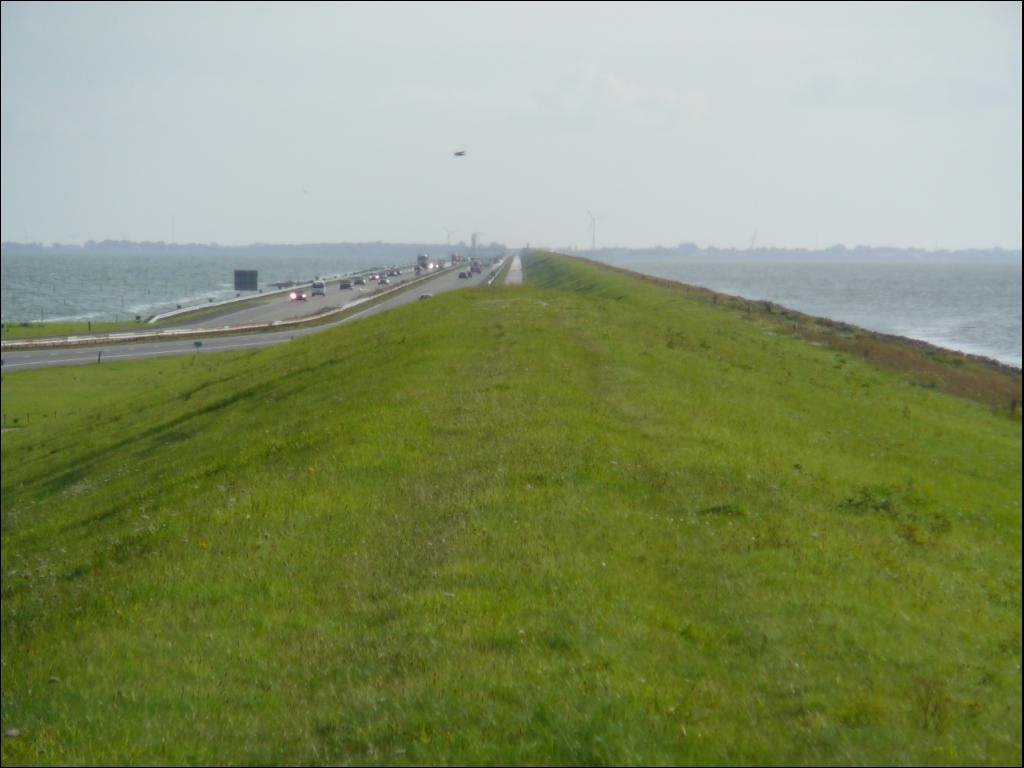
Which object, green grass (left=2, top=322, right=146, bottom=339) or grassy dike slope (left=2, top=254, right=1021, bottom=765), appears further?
green grass (left=2, top=322, right=146, bottom=339)

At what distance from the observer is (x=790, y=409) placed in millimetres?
26641

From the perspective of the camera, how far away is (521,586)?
11.1m

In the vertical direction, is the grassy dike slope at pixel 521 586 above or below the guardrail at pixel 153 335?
above

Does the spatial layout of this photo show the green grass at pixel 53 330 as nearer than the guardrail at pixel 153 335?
No

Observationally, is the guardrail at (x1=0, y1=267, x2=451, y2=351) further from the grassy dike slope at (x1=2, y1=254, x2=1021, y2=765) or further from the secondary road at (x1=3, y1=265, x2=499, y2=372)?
the grassy dike slope at (x1=2, y1=254, x2=1021, y2=765)

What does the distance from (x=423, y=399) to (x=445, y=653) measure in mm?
12565

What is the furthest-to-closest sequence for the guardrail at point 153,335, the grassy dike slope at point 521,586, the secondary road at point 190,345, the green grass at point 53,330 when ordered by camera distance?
1. the green grass at point 53,330
2. the guardrail at point 153,335
3. the secondary road at point 190,345
4. the grassy dike slope at point 521,586

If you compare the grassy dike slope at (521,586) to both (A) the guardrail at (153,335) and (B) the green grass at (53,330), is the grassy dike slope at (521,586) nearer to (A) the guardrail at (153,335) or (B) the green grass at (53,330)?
(A) the guardrail at (153,335)

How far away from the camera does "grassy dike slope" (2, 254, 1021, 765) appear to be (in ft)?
28.1

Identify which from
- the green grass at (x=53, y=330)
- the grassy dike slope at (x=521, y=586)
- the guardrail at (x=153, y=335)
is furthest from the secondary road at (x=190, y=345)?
the grassy dike slope at (x=521, y=586)

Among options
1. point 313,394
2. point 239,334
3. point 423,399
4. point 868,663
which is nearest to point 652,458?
point 423,399

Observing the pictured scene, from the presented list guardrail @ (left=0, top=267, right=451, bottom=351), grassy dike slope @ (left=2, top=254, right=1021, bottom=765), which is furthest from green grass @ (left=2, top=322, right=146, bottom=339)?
grassy dike slope @ (left=2, top=254, right=1021, bottom=765)

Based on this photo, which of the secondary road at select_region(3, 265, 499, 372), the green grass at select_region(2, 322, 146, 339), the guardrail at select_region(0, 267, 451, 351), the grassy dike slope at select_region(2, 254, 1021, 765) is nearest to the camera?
the grassy dike slope at select_region(2, 254, 1021, 765)

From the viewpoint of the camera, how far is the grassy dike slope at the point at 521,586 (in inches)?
Result: 337
